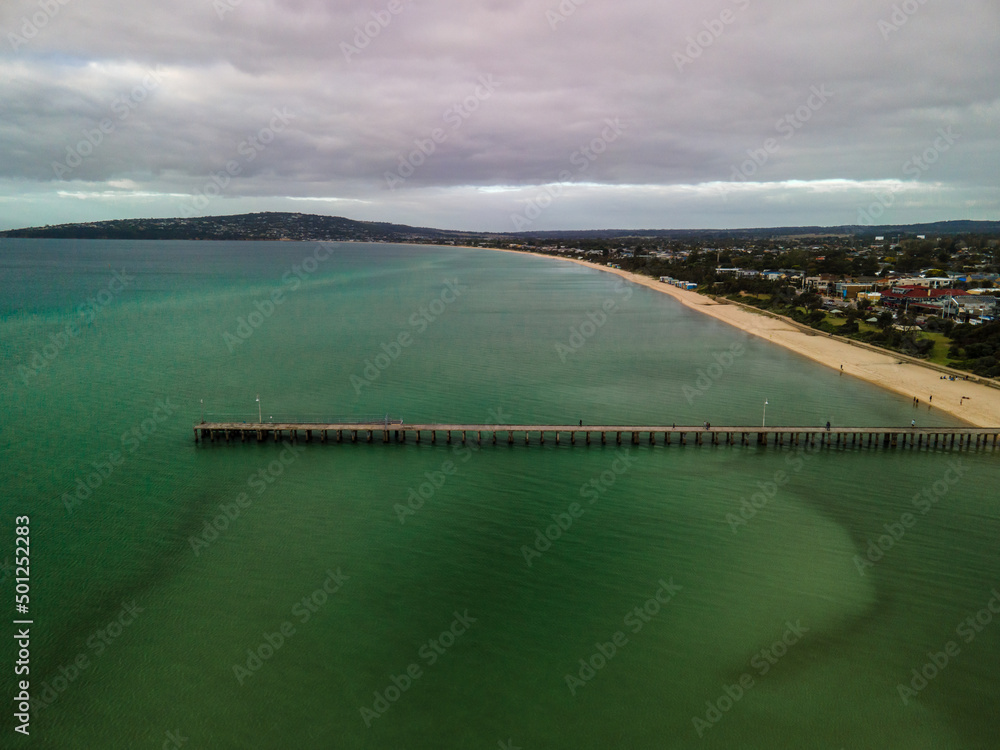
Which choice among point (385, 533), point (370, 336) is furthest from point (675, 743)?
point (370, 336)

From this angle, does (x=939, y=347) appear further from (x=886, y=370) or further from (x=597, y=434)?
(x=597, y=434)

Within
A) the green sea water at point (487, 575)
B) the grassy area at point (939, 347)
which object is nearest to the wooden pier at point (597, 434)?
the green sea water at point (487, 575)

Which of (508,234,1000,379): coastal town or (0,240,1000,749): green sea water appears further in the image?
(508,234,1000,379): coastal town

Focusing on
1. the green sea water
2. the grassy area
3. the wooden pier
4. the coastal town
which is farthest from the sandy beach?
the wooden pier

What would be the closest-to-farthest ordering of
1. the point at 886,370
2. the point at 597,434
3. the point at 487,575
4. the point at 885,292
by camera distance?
the point at 487,575 → the point at 597,434 → the point at 886,370 → the point at 885,292

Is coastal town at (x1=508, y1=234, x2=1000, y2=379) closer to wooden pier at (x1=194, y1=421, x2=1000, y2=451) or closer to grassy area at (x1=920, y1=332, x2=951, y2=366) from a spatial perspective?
grassy area at (x1=920, y1=332, x2=951, y2=366)

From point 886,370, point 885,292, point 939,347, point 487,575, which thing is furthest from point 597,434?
point 885,292

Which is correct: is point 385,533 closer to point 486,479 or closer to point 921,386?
point 486,479
